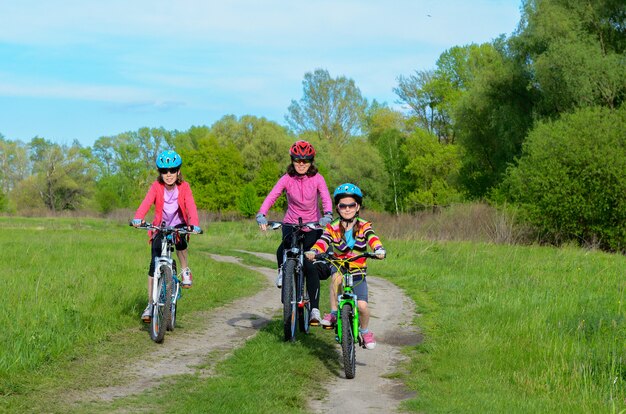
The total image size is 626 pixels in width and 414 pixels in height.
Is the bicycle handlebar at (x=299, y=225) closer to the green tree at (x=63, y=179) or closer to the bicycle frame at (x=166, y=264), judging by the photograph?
the bicycle frame at (x=166, y=264)

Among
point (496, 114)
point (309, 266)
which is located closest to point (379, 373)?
point (309, 266)

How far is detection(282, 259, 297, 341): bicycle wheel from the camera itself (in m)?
8.40

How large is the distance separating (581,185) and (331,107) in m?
59.7

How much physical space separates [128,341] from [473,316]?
5.11 meters

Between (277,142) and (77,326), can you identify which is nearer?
(77,326)

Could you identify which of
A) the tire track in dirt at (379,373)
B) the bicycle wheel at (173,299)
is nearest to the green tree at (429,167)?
the tire track in dirt at (379,373)

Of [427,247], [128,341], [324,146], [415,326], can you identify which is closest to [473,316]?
[415,326]

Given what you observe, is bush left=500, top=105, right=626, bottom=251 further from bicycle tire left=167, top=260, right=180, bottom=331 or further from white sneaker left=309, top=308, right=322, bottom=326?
bicycle tire left=167, top=260, right=180, bottom=331

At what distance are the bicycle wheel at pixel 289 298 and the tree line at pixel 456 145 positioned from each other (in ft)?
74.0

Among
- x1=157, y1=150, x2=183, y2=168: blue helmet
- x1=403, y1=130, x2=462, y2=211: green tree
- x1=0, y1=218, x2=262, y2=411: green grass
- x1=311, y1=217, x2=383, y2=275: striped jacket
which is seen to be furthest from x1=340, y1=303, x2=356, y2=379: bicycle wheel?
x1=403, y1=130, x2=462, y2=211: green tree

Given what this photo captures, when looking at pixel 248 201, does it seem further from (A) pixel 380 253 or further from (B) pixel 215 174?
(A) pixel 380 253

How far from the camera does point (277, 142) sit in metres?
75.9

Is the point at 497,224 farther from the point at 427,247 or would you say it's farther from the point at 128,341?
the point at 128,341

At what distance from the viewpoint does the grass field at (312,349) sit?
6.20m
